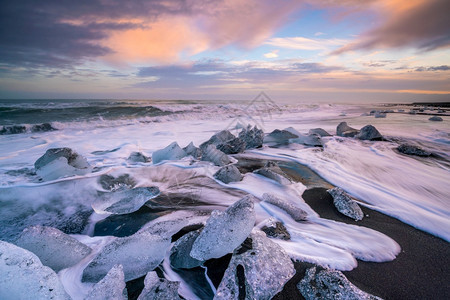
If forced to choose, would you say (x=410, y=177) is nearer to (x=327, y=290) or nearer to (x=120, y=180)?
(x=327, y=290)

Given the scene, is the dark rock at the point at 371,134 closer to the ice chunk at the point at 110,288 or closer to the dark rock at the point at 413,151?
the dark rock at the point at 413,151

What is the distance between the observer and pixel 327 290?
43.0 inches

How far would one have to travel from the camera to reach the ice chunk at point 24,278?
918 mm

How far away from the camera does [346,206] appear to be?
2.03 meters

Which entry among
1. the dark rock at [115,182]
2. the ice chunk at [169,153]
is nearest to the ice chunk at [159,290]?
the dark rock at [115,182]

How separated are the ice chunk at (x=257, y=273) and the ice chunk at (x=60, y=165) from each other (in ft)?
8.80

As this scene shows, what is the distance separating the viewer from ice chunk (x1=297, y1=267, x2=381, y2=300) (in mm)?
1036

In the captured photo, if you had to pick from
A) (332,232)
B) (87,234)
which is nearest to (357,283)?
(332,232)

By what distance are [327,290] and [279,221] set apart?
730mm

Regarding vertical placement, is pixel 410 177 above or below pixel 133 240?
below

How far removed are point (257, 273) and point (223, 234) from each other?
0.28 m

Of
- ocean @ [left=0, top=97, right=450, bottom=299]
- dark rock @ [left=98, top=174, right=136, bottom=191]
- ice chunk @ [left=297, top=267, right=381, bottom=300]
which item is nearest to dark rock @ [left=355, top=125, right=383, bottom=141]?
ocean @ [left=0, top=97, right=450, bottom=299]

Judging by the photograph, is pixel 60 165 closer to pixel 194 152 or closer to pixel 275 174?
pixel 194 152

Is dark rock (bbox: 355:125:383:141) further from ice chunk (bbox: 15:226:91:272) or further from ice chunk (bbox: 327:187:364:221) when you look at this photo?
ice chunk (bbox: 15:226:91:272)
